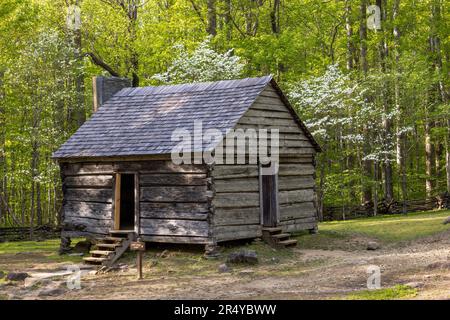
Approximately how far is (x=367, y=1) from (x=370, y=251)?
21.3 m

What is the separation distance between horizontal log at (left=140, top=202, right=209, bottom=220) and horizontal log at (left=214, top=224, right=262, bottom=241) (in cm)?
65

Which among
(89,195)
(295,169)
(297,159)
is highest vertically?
(297,159)

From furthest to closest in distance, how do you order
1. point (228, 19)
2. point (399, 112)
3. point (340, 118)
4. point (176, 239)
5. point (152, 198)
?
point (228, 19) < point (340, 118) < point (399, 112) < point (152, 198) < point (176, 239)

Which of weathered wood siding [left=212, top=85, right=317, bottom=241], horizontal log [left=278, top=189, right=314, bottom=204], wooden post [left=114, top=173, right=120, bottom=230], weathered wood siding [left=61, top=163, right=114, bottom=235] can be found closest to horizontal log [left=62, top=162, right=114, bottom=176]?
weathered wood siding [left=61, top=163, right=114, bottom=235]

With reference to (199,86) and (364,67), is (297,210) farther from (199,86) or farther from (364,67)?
(364,67)

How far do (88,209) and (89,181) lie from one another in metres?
0.89

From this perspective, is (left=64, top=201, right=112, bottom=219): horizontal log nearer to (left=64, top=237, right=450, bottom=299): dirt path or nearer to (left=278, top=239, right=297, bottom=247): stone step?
(left=64, top=237, right=450, bottom=299): dirt path

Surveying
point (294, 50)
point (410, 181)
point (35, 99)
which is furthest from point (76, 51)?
point (410, 181)

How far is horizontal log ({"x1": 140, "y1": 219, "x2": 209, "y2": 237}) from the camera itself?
18.2m

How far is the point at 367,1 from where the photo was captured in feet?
121

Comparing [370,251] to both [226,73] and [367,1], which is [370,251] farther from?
[367,1]

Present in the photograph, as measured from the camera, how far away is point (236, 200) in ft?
62.3

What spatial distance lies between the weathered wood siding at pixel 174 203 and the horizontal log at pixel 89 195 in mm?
1380

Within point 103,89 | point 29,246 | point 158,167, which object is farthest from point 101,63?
point 158,167
